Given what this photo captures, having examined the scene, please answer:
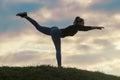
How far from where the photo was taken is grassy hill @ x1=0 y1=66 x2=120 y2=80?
23.6 metres

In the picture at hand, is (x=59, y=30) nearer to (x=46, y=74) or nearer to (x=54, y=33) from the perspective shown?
(x=54, y=33)

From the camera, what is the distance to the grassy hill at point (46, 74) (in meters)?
23.6

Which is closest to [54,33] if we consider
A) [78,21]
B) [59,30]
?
[59,30]

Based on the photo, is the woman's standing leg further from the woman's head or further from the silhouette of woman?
the woman's head

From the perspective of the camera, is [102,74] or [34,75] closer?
[34,75]

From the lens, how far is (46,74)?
24141 mm

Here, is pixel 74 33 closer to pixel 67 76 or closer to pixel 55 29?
pixel 55 29

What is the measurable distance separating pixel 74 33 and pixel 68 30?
449mm

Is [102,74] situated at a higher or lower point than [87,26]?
lower

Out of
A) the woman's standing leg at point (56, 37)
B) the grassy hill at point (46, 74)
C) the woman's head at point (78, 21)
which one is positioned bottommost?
the grassy hill at point (46, 74)

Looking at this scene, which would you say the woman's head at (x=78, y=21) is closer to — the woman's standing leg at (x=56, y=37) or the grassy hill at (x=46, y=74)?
the woman's standing leg at (x=56, y=37)

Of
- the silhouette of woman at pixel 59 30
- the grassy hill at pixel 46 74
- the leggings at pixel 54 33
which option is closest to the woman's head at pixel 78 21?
the silhouette of woman at pixel 59 30

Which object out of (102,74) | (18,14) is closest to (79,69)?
(102,74)

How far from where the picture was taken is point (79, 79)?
23875 mm
